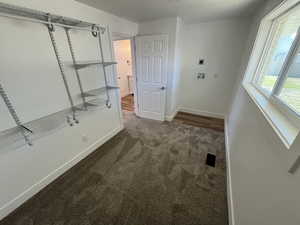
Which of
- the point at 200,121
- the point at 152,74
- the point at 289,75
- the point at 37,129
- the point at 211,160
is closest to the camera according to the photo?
the point at 289,75

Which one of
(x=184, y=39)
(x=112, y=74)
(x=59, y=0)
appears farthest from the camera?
(x=184, y=39)

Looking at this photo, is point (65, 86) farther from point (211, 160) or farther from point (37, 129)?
point (211, 160)

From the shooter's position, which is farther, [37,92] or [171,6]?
[171,6]

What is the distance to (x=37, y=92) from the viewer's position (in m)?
1.46

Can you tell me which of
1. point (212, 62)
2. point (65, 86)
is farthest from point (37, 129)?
point (212, 62)

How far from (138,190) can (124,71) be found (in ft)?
14.7

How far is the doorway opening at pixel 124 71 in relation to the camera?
453 centimetres

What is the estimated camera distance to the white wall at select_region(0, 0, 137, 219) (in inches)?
49.6

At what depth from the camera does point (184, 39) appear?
319 centimetres

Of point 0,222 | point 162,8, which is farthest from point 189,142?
point 0,222

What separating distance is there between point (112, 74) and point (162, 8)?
4.51 ft

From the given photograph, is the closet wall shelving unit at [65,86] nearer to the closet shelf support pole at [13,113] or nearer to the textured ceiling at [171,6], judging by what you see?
the closet shelf support pole at [13,113]

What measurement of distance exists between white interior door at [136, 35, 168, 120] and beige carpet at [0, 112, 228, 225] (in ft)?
3.71

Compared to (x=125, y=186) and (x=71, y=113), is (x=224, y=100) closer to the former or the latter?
(x=125, y=186)
